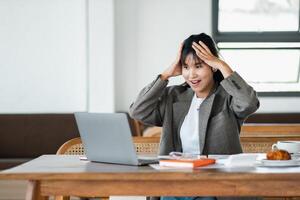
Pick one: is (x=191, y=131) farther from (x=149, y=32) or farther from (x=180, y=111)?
(x=149, y=32)

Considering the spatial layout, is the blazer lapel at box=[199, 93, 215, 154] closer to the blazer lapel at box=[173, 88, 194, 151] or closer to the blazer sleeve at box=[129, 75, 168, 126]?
the blazer lapel at box=[173, 88, 194, 151]

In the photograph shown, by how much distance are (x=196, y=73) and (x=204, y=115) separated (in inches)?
7.0

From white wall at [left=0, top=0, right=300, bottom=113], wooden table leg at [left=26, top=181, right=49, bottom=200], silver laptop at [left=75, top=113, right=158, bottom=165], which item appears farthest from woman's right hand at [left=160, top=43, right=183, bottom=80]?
white wall at [left=0, top=0, right=300, bottom=113]

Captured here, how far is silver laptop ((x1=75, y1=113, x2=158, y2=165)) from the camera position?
7.66 ft

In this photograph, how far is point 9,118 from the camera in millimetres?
6980

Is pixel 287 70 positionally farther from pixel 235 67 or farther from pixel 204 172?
pixel 204 172

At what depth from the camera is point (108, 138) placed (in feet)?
7.83

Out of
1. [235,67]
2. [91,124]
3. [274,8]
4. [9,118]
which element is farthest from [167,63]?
[91,124]

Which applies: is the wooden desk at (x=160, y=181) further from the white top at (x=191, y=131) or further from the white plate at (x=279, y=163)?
the white top at (x=191, y=131)

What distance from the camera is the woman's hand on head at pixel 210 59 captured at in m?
2.71

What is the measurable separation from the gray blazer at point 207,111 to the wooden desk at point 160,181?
52 centimetres

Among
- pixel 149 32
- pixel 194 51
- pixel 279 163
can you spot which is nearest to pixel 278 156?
pixel 279 163

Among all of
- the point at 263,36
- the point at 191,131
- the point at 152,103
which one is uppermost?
the point at 263,36

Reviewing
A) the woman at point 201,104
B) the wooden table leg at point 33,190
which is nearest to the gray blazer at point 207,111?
the woman at point 201,104
